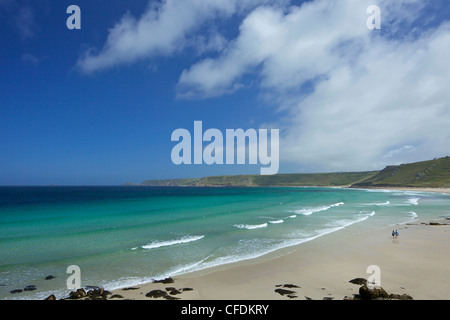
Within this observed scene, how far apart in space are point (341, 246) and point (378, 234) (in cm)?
655

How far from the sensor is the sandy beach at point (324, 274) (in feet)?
32.5

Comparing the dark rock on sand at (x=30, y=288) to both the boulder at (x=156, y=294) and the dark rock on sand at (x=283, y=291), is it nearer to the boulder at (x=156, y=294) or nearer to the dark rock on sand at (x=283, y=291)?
the boulder at (x=156, y=294)

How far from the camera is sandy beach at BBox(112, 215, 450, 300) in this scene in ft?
32.5

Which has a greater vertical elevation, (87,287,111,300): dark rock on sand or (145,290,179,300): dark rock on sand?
(87,287,111,300): dark rock on sand

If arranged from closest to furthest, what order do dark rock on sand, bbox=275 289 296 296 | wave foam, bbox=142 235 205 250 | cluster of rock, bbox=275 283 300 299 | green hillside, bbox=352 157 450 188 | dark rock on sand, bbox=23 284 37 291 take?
cluster of rock, bbox=275 283 300 299 < dark rock on sand, bbox=275 289 296 296 < dark rock on sand, bbox=23 284 37 291 < wave foam, bbox=142 235 205 250 < green hillside, bbox=352 157 450 188

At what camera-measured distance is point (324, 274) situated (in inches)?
484

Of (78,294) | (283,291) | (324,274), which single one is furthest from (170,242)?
(324,274)

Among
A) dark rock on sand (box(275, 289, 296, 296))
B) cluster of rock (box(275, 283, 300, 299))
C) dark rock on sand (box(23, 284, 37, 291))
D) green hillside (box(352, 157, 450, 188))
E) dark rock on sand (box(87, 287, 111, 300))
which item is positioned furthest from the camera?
green hillside (box(352, 157, 450, 188))

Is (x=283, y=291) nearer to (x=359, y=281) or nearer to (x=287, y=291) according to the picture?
(x=287, y=291)

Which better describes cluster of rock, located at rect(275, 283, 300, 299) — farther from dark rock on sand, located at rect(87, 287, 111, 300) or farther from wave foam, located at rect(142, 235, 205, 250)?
wave foam, located at rect(142, 235, 205, 250)

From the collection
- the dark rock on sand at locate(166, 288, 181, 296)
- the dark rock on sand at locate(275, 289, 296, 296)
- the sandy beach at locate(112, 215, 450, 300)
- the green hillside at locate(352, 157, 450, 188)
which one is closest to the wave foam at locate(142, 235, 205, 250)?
the sandy beach at locate(112, 215, 450, 300)

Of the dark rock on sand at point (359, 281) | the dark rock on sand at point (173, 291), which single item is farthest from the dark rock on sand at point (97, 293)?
the dark rock on sand at point (359, 281)
